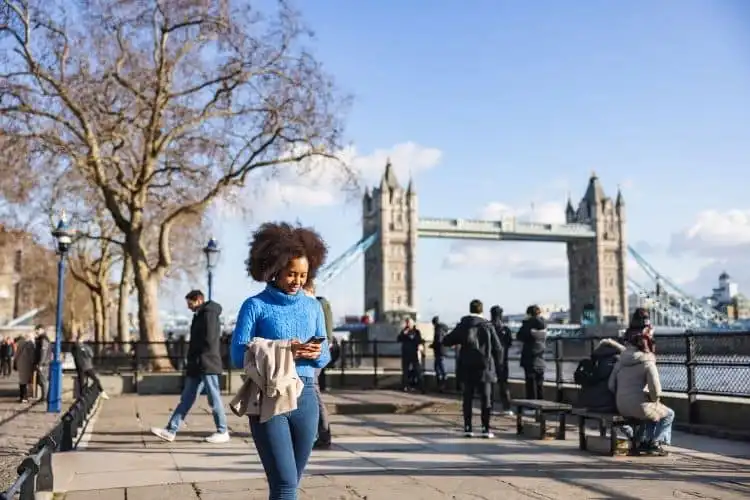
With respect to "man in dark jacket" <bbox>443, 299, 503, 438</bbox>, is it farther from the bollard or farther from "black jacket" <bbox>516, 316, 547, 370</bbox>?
the bollard

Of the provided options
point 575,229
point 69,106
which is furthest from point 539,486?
point 575,229

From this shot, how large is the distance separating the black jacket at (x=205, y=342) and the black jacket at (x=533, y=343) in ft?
15.4

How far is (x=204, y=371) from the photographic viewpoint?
28.3 feet

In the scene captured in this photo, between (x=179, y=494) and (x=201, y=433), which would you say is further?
(x=201, y=433)

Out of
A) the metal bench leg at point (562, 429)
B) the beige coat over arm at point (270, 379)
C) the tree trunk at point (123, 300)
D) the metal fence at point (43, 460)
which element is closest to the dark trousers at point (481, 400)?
the metal bench leg at point (562, 429)

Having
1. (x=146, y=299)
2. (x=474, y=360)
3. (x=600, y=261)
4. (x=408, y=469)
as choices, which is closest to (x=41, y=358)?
(x=146, y=299)

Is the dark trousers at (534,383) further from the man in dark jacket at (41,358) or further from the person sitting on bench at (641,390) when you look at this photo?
the man in dark jacket at (41,358)

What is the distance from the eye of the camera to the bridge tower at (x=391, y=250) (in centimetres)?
12275

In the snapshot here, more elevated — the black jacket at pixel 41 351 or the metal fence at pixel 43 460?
the black jacket at pixel 41 351

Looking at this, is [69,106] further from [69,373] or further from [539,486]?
[539,486]

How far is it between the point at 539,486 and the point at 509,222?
396 feet

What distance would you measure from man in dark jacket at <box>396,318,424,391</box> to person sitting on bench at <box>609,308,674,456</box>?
858 centimetres

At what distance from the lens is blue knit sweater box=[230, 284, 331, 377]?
3791mm

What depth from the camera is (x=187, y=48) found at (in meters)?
20.8
